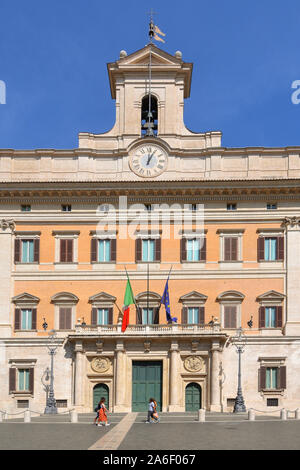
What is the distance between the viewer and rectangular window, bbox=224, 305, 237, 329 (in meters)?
52.9

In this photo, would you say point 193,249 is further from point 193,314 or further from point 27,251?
point 27,251

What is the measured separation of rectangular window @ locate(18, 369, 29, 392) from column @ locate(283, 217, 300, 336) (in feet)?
53.4

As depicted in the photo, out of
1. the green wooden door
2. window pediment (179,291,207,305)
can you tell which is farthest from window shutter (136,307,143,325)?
window pediment (179,291,207,305)

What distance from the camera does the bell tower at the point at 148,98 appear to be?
181 ft

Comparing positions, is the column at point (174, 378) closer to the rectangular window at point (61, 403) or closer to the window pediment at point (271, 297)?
the window pediment at point (271, 297)

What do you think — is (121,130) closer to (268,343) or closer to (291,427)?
(268,343)

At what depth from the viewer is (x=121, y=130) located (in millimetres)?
55500

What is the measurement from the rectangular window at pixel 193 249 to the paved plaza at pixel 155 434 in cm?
1327

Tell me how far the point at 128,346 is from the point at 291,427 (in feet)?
57.8

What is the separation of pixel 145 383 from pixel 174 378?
194 centimetres

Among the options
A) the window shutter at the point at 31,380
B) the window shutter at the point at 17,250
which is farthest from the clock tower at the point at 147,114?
the window shutter at the point at 31,380
